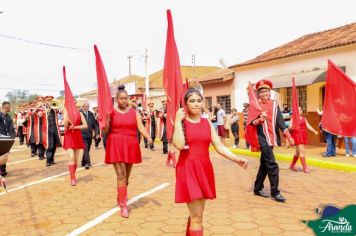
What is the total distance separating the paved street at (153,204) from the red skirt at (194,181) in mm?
1196

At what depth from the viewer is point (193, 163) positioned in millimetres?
3709

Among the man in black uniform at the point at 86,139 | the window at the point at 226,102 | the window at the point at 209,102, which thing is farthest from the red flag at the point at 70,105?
the window at the point at 209,102

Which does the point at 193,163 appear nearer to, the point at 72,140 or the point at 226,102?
the point at 72,140

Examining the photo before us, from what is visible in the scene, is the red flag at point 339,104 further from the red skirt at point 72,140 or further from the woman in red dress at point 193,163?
the red skirt at point 72,140

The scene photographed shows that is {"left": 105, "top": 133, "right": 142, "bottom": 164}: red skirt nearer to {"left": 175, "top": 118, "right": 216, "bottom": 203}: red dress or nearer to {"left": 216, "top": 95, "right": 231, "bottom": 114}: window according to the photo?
{"left": 175, "top": 118, "right": 216, "bottom": 203}: red dress

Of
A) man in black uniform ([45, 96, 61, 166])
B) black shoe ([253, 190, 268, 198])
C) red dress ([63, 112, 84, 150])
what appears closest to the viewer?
black shoe ([253, 190, 268, 198])

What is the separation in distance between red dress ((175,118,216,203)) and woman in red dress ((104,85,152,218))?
2.00m

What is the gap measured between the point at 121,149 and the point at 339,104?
3071 millimetres

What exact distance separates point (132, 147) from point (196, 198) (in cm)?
226

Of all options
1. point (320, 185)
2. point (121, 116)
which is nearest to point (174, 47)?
point (121, 116)

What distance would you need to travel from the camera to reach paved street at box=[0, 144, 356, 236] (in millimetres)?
4914

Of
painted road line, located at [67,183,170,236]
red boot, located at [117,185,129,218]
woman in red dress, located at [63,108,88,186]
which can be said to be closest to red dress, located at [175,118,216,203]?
painted road line, located at [67,183,170,236]

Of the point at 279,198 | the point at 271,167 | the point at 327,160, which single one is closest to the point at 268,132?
the point at 271,167

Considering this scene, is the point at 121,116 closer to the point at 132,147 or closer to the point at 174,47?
the point at 132,147
